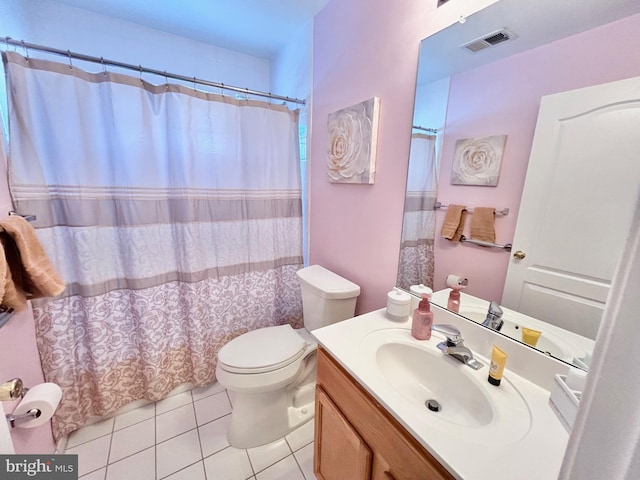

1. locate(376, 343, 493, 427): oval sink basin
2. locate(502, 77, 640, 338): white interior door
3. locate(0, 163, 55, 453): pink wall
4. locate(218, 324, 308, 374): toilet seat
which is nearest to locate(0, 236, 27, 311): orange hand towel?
locate(0, 163, 55, 453): pink wall

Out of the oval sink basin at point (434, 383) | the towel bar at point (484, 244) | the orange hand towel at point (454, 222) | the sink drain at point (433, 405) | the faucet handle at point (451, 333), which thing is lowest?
the sink drain at point (433, 405)

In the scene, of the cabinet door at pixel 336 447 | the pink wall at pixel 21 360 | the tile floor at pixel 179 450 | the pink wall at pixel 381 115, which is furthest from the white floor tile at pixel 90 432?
the pink wall at pixel 381 115

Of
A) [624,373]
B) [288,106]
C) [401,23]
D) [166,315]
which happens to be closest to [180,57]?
[288,106]

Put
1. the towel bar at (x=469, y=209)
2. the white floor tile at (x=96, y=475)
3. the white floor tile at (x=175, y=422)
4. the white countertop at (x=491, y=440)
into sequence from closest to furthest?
the white countertop at (x=491, y=440)
the towel bar at (x=469, y=209)
the white floor tile at (x=96, y=475)
the white floor tile at (x=175, y=422)

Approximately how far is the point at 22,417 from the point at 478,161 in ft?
6.14

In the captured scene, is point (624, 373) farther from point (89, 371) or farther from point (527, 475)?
point (89, 371)

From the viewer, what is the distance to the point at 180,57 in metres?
1.71

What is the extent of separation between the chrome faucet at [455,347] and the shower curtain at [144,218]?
1.18 m

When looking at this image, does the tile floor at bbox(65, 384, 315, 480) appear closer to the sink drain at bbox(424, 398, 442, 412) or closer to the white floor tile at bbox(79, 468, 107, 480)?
the white floor tile at bbox(79, 468, 107, 480)

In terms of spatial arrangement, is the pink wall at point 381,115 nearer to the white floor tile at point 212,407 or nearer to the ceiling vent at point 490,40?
the ceiling vent at point 490,40

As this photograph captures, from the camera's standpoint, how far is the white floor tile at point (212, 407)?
1.52 meters

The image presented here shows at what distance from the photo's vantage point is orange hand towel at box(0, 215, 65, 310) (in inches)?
32.2

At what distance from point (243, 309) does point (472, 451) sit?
57.9 inches

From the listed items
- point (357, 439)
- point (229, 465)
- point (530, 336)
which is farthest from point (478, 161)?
point (229, 465)
